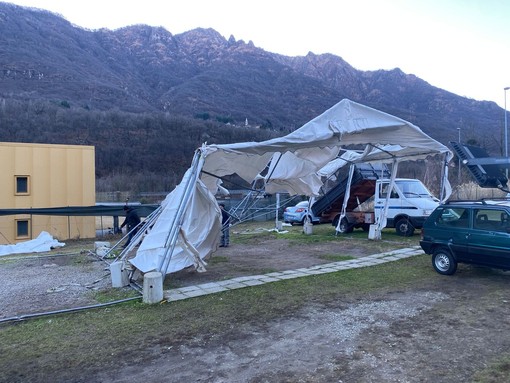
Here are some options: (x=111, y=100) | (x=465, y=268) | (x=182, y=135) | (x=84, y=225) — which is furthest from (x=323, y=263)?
(x=111, y=100)

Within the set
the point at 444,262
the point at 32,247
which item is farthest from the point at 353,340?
the point at 32,247

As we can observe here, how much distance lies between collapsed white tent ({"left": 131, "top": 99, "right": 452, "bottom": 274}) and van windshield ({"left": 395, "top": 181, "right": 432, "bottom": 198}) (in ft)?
5.80

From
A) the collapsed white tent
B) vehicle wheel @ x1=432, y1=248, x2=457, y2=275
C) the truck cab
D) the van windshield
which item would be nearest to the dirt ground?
vehicle wheel @ x1=432, y1=248, x2=457, y2=275

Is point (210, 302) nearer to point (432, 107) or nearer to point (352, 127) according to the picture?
point (352, 127)

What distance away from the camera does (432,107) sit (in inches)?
3760

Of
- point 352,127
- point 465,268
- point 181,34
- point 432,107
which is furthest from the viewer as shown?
point 181,34

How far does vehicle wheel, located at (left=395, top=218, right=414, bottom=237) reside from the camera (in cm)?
1534

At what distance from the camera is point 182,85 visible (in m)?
97.2

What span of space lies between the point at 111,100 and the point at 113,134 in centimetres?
2341

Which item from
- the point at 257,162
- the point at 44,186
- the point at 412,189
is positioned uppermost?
the point at 257,162

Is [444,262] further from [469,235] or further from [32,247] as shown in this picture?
[32,247]

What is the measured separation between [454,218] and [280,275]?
401 cm

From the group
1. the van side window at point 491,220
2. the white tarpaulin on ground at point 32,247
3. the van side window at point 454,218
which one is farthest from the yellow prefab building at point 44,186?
the van side window at point 491,220

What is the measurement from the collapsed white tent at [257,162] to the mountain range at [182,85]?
4130 centimetres
